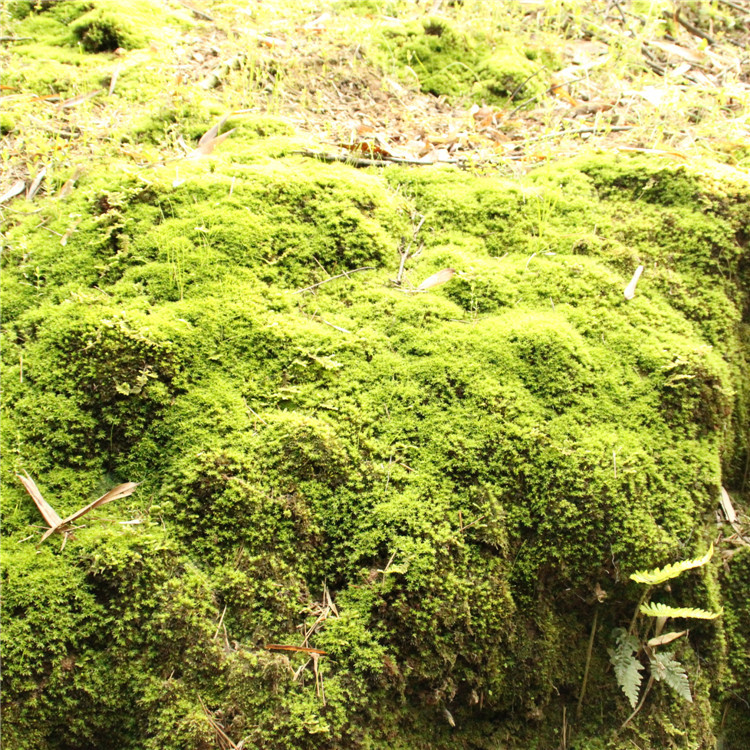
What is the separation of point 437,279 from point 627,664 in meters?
2.16

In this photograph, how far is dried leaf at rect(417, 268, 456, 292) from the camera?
10.7 feet

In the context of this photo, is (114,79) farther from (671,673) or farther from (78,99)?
(671,673)

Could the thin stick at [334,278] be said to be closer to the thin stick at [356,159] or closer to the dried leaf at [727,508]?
the thin stick at [356,159]

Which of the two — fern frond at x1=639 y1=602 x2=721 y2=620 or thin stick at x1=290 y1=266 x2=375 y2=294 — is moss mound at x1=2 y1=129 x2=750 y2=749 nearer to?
thin stick at x1=290 y1=266 x2=375 y2=294

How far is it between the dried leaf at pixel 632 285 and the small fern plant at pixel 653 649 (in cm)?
146

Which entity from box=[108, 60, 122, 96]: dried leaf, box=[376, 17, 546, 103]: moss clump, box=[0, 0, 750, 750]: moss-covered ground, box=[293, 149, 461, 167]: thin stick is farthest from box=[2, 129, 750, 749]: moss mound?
box=[376, 17, 546, 103]: moss clump

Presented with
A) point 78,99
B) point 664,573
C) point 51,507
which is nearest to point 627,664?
point 664,573

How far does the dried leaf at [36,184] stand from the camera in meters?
3.40

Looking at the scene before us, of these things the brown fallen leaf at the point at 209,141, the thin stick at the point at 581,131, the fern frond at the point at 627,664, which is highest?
the brown fallen leaf at the point at 209,141

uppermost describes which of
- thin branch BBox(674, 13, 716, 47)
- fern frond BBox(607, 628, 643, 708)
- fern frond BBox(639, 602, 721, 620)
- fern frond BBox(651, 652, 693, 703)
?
thin branch BBox(674, 13, 716, 47)

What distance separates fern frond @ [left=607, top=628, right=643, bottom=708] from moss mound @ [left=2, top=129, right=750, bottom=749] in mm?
94

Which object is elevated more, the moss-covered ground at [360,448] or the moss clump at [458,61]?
the moss clump at [458,61]

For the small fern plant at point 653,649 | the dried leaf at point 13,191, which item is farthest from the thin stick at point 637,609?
the dried leaf at point 13,191

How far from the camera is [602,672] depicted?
276cm
